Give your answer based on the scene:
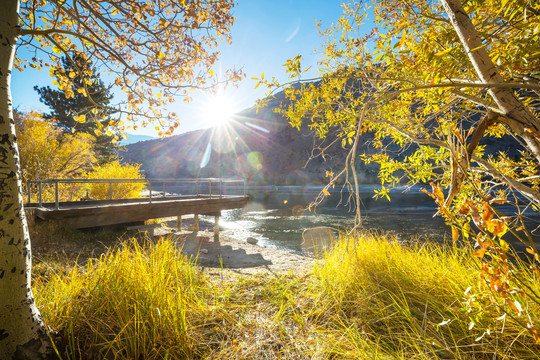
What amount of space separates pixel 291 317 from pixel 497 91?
2.33 meters

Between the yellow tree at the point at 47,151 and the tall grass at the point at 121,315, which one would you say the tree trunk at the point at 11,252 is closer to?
the tall grass at the point at 121,315

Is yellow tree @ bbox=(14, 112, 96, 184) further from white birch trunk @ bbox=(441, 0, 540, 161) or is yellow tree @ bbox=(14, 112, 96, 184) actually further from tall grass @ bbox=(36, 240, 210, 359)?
white birch trunk @ bbox=(441, 0, 540, 161)

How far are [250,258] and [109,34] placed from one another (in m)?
7.00

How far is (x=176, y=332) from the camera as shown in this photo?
1909 millimetres

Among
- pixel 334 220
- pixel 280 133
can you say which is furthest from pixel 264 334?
pixel 280 133

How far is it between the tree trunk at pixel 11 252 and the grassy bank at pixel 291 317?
0.87 ft

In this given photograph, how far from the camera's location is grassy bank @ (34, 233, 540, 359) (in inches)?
68.2

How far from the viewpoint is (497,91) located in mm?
1346

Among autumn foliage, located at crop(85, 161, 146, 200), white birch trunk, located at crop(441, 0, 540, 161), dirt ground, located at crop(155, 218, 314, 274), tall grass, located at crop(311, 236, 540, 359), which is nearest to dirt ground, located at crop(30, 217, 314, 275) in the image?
dirt ground, located at crop(155, 218, 314, 274)

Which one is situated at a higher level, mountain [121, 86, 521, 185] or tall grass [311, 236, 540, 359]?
mountain [121, 86, 521, 185]

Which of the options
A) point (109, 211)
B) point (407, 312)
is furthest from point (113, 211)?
point (407, 312)

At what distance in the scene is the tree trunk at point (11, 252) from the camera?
5.19 feet

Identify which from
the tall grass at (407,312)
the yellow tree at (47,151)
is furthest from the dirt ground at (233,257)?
the yellow tree at (47,151)

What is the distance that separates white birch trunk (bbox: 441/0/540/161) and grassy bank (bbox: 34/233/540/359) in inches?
39.9
